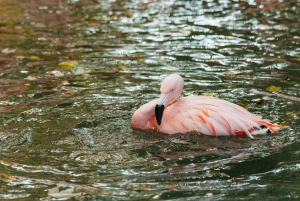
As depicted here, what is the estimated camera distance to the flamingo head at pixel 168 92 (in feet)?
20.6

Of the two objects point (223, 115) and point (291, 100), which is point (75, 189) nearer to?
point (223, 115)

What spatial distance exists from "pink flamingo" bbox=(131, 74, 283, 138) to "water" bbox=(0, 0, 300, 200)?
0.11m

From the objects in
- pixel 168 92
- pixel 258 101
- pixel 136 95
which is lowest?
pixel 258 101

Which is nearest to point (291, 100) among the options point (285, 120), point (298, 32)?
point (285, 120)

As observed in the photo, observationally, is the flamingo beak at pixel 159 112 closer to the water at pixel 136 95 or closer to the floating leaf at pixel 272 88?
the water at pixel 136 95

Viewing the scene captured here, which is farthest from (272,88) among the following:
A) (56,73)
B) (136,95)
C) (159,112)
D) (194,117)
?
(56,73)

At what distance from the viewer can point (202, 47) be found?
10.3 metres

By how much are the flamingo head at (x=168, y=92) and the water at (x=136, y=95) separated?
33 centimetres

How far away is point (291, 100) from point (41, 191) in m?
3.78

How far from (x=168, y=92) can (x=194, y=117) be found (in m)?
0.45

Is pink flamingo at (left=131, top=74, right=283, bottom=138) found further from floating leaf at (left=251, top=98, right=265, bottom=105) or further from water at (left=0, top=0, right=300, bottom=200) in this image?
floating leaf at (left=251, top=98, right=265, bottom=105)

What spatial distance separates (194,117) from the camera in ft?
20.5

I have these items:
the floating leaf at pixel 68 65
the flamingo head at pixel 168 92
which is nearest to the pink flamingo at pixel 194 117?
the flamingo head at pixel 168 92

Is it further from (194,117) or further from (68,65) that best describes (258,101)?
(68,65)
